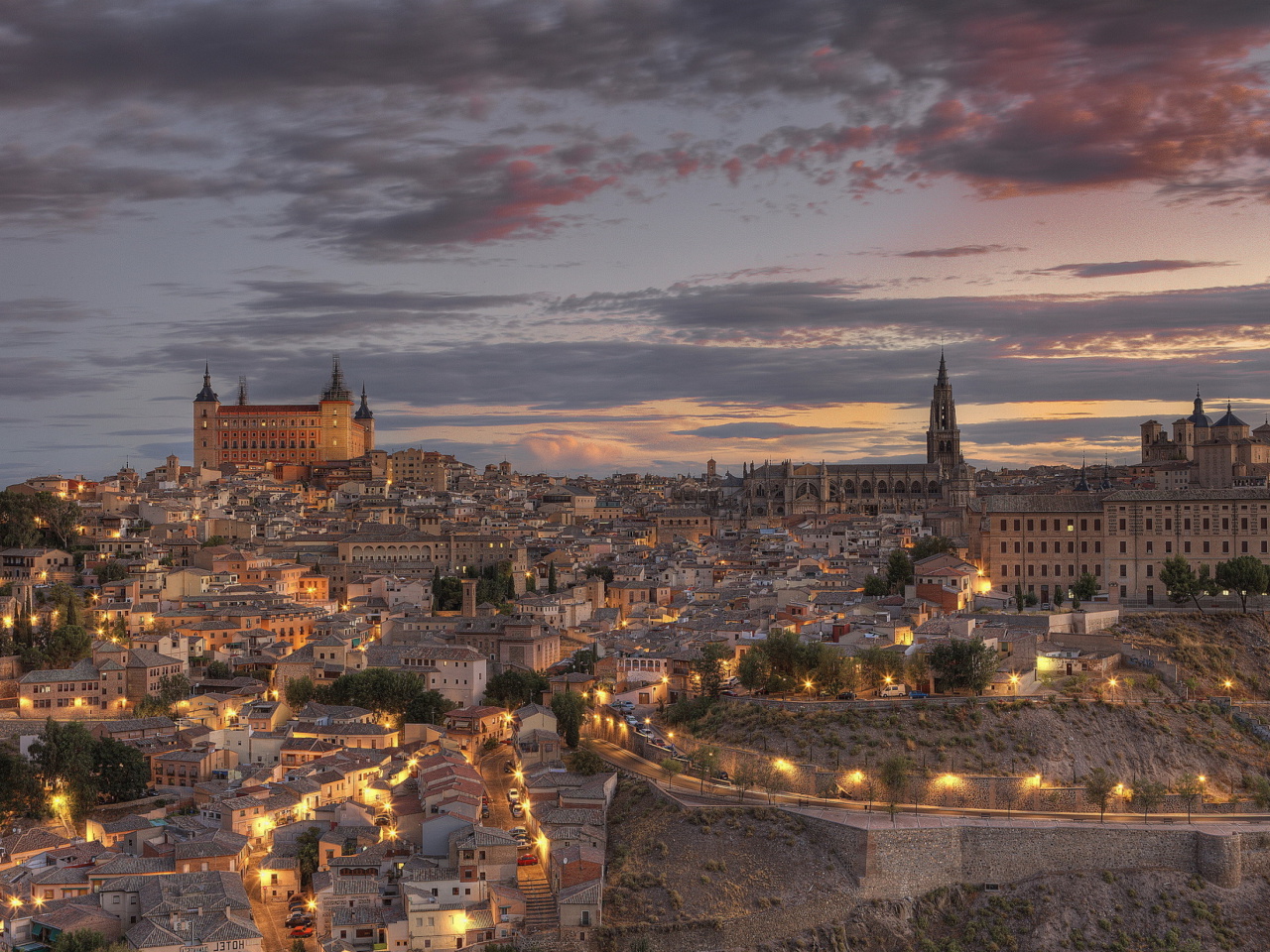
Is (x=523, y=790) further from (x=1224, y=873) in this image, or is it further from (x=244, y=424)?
(x=244, y=424)

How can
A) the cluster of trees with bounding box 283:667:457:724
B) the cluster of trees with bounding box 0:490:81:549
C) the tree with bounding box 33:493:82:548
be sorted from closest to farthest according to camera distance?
the cluster of trees with bounding box 283:667:457:724
the cluster of trees with bounding box 0:490:81:549
the tree with bounding box 33:493:82:548

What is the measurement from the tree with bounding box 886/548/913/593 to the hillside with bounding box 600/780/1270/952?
64.2 ft

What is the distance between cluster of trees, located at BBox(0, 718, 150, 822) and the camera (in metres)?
30.8

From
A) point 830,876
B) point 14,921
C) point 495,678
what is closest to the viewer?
point 14,921

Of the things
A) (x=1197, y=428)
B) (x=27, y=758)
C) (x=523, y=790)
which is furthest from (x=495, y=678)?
(x=1197, y=428)

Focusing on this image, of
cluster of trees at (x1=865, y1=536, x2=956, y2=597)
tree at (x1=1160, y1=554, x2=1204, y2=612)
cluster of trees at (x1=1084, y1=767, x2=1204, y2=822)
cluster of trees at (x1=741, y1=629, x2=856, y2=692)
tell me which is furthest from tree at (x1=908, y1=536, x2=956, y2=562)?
cluster of trees at (x1=1084, y1=767, x2=1204, y2=822)

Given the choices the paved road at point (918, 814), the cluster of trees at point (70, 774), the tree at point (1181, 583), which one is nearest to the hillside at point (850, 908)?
the paved road at point (918, 814)

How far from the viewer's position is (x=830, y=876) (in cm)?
2622

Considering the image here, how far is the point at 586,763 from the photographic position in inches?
1238

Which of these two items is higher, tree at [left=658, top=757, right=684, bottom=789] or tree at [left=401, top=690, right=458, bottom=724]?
tree at [left=401, top=690, right=458, bottom=724]

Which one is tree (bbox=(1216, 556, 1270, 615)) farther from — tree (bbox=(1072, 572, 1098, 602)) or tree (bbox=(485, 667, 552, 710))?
tree (bbox=(485, 667, 552, 710))

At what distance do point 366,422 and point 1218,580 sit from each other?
67.3m

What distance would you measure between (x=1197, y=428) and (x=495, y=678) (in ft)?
140

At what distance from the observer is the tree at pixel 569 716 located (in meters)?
34.0
